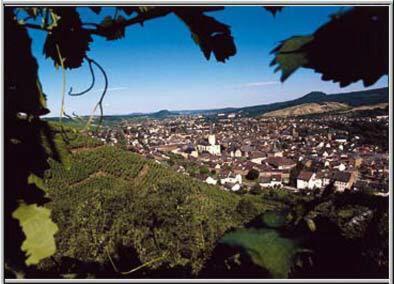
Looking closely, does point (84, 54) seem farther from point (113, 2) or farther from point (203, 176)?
point (203, 176)

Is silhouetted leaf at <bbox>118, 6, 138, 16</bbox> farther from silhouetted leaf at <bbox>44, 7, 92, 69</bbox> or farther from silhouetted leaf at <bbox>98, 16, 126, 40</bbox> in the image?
silhouetted leaf at <bbox>44, 7, 92, 69</bbox>

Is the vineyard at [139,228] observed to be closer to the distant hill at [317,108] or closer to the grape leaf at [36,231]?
the grape leaf at [36,231]

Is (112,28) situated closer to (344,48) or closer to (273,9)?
(273,9)

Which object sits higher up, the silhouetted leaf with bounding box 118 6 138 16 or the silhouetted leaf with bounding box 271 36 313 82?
the silhouetted leaf with bounding box 118 6 138 16

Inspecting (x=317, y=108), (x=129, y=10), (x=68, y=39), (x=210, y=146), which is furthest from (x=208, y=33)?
(x=210, y=146)

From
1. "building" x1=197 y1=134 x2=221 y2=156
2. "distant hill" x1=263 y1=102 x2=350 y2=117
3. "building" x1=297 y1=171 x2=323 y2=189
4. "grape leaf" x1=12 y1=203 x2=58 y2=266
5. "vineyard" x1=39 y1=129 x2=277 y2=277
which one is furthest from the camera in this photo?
"building" x1=197 y1=134 x2=221 y2=156

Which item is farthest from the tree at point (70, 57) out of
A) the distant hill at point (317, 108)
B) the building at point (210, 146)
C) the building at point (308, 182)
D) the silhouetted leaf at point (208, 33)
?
the building at point (210, 146)

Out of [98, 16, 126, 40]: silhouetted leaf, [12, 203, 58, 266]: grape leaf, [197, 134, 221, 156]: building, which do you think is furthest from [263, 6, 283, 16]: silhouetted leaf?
[197, 134, 221, 156]: building
